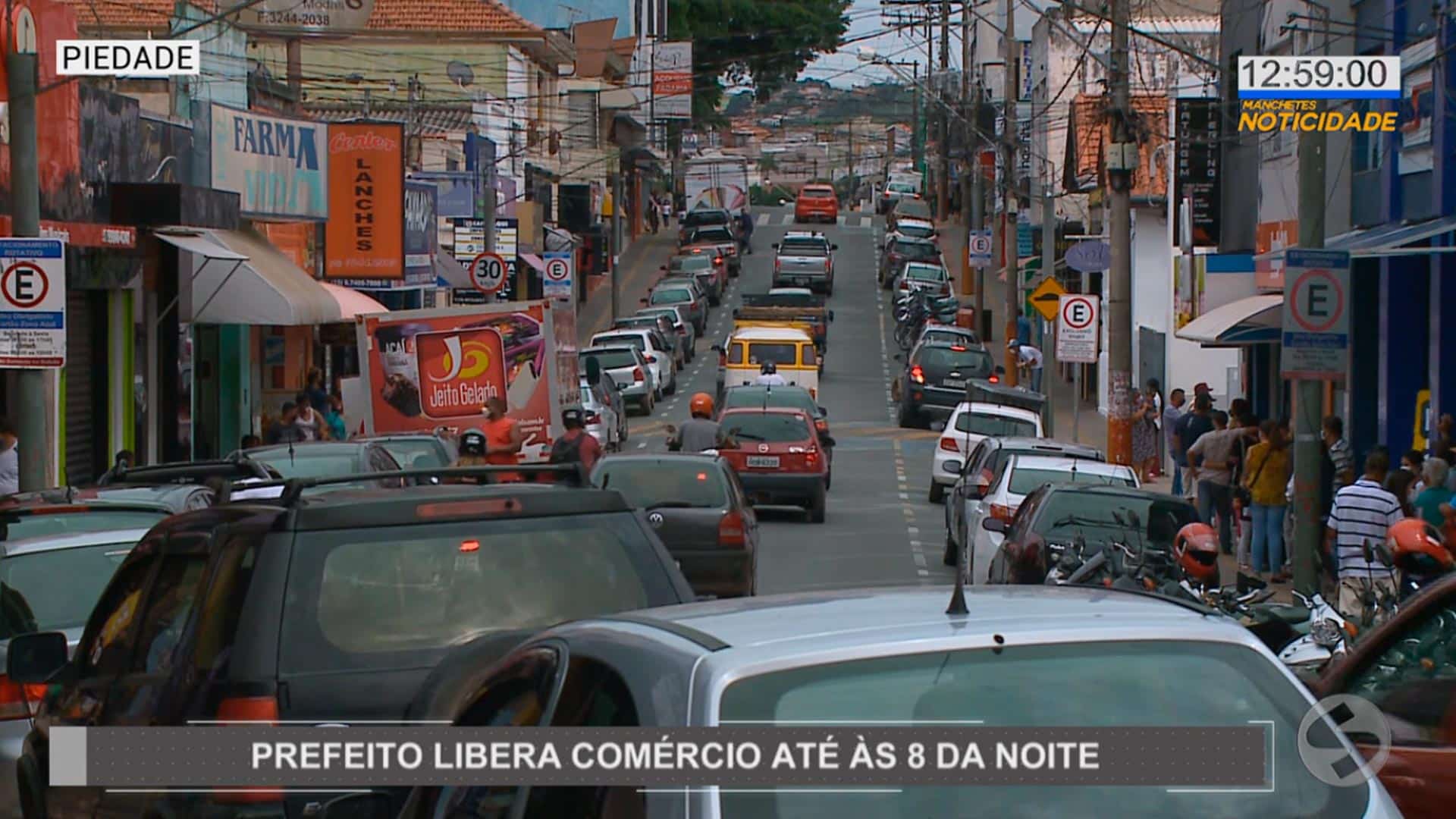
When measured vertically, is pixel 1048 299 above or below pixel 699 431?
above

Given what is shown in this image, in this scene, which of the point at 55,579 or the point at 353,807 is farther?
the point at 55,579

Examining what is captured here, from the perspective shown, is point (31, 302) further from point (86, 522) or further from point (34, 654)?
point (34, 654)

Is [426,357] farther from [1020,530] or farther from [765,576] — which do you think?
[1020,530]

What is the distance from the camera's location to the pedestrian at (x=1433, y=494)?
15.6 meters

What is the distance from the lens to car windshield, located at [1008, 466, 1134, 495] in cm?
1917

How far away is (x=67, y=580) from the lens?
10102mm

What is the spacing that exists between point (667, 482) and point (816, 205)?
85.0 meters

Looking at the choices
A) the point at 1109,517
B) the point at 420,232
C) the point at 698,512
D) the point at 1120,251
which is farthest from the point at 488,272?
the point at 1109,517

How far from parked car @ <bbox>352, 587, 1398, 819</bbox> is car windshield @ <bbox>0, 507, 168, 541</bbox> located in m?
7.30

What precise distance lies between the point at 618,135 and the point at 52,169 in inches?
2651

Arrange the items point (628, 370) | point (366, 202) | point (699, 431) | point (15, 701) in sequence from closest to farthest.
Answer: point (15, 701)
point (699, 431)
point (366, 202)
point (628, 370)

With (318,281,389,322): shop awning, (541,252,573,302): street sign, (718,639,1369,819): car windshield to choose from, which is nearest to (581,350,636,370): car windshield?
(541,252,573,302): street sign

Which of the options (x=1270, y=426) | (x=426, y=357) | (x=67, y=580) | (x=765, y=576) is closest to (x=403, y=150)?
(x=426, y=357)

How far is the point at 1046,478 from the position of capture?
20.0 m
